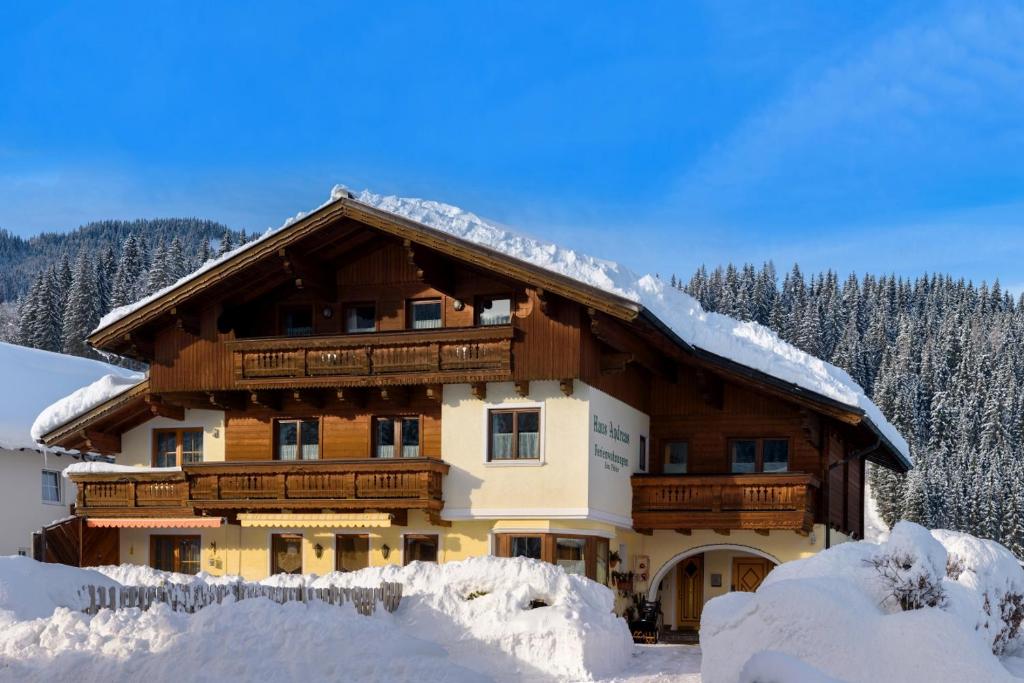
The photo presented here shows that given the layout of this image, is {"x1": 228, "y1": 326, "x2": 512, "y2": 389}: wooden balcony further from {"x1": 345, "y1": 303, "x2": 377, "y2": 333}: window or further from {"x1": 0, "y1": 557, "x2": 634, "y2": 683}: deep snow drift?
{"x1": 0, "y1": 557, "x2": 634, "y2": 683}: deep snow drift

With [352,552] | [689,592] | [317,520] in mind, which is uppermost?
[317,520]

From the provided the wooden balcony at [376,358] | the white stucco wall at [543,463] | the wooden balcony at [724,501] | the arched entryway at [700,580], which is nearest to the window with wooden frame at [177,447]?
the wooden balcony at [376,358]

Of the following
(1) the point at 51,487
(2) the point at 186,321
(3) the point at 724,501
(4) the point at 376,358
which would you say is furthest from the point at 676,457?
(1) the point at 51,487

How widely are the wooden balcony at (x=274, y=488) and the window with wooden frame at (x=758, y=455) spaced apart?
7189mm

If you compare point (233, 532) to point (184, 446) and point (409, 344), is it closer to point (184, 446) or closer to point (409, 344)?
point (184, 446)

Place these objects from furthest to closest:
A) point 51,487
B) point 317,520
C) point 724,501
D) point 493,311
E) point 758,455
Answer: point 51,487 < point 758,455 < point 317,520 < point 724,501 < point 493,311

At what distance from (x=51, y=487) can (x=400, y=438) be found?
59.5ft

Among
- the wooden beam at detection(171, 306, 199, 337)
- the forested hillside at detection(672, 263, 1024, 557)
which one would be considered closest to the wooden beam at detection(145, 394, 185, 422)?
the wooden beam at detection(171, 306, 199, 337)

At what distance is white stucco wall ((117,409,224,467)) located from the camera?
32.0m

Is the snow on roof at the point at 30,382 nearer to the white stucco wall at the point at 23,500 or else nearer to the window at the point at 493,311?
the white stucco wall at the point at 23,500

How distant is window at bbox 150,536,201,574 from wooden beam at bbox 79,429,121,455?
2714mm

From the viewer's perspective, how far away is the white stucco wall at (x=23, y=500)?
40.0 m

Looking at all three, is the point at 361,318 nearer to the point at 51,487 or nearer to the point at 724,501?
the point at 724,501

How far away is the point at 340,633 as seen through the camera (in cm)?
1828
